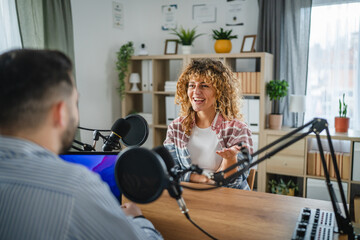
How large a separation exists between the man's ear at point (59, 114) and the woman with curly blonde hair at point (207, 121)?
3.91ft

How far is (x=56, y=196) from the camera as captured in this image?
696 mm

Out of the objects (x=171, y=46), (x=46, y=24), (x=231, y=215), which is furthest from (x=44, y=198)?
(x=171, y=46)

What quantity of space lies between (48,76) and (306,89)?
3.40 metres

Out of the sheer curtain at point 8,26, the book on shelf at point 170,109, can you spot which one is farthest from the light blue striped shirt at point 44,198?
the book on shelf at point 170,109

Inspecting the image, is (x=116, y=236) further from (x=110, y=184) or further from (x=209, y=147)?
(x=209, y=147)

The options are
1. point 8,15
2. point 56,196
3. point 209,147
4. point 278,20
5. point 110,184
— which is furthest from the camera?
point 278,20

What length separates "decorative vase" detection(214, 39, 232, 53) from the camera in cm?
372

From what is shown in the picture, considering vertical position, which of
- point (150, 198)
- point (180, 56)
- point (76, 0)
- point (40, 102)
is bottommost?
point (150, 198)

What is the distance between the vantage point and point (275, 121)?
138 inches

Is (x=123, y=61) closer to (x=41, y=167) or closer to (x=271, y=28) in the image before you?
(x=271, y=28)

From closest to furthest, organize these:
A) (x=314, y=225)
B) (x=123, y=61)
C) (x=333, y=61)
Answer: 1. (x=314, y=225)
2. (x=333, y=61)
3. (x=123, y=61)

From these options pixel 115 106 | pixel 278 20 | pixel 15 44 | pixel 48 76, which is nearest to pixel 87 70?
pixel 115 106

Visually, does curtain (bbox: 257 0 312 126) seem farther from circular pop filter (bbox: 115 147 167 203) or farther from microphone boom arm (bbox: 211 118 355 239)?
circular pop filter (bbox: 115 147 167 203)

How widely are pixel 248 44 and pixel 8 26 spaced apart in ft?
7.84
